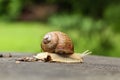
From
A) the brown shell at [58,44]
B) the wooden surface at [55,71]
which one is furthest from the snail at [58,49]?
the wooden surface at [55,71]

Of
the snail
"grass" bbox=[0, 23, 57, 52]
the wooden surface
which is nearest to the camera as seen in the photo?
the wooden surface

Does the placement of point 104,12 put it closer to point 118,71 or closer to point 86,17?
point 86,17

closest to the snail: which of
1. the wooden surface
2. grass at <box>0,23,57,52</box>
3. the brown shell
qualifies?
the brown shell

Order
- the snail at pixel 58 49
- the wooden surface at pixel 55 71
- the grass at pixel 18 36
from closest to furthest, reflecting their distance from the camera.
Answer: the wooden surface at pixel 55 71 → the snail at pixel 58 49 → the grass at pixel 18 36

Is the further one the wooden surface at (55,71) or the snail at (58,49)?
the snail at (58,49)

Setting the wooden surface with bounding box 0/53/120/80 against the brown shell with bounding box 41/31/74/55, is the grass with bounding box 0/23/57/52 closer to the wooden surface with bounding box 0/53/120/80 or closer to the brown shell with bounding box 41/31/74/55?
the brown shell with bounding box 41/31/74/55

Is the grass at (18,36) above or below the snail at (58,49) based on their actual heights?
above

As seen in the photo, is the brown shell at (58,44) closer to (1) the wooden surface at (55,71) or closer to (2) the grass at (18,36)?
(1) the wooden surface at (55,71)

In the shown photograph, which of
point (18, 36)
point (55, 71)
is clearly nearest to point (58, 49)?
point (55, 71)
